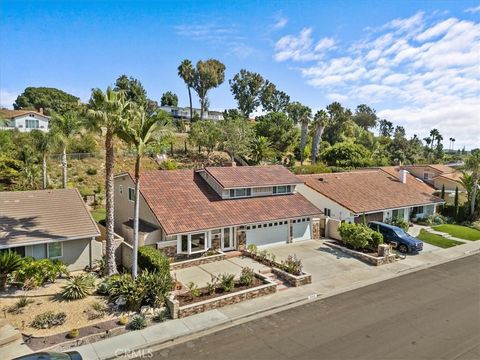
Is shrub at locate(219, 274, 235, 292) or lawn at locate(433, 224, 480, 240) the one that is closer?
shrub at locate(219, 274, 235, 292)

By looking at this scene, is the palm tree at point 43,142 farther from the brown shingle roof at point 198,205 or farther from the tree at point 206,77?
the tree at point 206,77

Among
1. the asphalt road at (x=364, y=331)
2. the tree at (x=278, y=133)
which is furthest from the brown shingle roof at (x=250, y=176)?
the tree at (x=278, y=133)

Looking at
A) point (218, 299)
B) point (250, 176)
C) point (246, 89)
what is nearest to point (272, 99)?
point (246, 89)

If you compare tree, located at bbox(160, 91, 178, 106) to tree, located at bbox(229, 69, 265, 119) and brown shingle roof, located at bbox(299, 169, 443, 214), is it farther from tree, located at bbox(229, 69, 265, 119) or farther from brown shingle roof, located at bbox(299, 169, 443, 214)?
brown shingle roof, located at bbox(299, 169, 443, 214)

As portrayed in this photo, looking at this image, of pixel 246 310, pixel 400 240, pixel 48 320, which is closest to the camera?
pixel 48 320

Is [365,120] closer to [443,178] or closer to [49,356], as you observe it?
[443,178]

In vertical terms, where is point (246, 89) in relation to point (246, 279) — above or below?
above

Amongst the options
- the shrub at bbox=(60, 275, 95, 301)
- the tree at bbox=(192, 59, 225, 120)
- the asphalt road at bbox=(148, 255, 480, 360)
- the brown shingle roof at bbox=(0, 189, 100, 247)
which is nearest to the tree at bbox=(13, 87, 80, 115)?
the tree at bbox=(192, 59, 225, 120)
